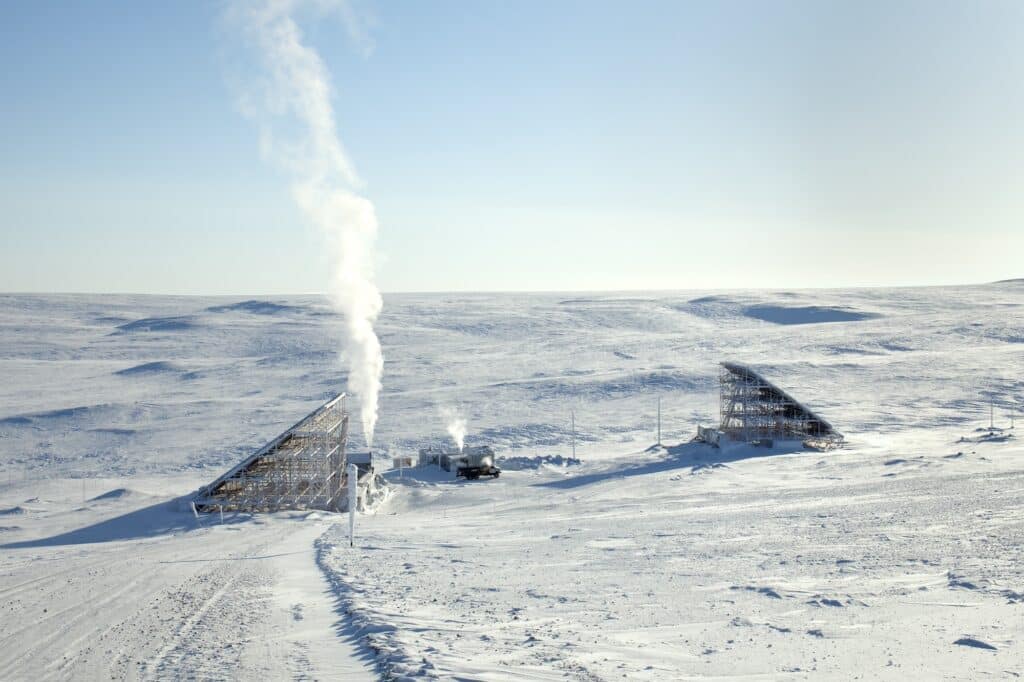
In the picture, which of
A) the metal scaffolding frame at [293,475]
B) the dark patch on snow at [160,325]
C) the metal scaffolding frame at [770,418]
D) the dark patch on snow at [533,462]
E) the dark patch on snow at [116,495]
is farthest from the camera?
the dark patch on snow at [160,325]

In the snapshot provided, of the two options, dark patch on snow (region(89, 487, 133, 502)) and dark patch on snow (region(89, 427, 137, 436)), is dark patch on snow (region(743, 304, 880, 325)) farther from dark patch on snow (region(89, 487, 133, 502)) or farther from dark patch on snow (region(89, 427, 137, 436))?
dark patch on snow (region(89, 487, 133, 502))

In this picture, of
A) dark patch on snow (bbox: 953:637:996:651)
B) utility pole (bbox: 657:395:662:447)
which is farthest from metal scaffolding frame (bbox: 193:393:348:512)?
dark patch on snow (bbox: 953:637:996:651)

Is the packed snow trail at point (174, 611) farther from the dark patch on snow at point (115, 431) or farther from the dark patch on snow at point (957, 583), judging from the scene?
the dark patch on snow at point (115, 431)

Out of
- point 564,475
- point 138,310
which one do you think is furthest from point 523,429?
point 138,310

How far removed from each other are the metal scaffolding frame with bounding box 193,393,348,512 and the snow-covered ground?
7.87 feet

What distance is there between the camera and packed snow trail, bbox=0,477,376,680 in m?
13.4

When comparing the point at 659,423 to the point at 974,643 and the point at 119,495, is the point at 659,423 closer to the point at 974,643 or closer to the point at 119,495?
the point at 119,495

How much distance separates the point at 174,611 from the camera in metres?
17.2

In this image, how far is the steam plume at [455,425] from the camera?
59.8 metres

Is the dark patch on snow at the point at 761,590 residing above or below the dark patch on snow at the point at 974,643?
below

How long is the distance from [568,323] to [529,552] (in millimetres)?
113215

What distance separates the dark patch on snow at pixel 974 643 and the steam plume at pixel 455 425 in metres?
43.0

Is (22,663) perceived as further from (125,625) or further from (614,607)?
(614,607)

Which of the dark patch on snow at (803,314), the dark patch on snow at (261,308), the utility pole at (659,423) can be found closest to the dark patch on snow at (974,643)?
the utility pole at (659,423)
